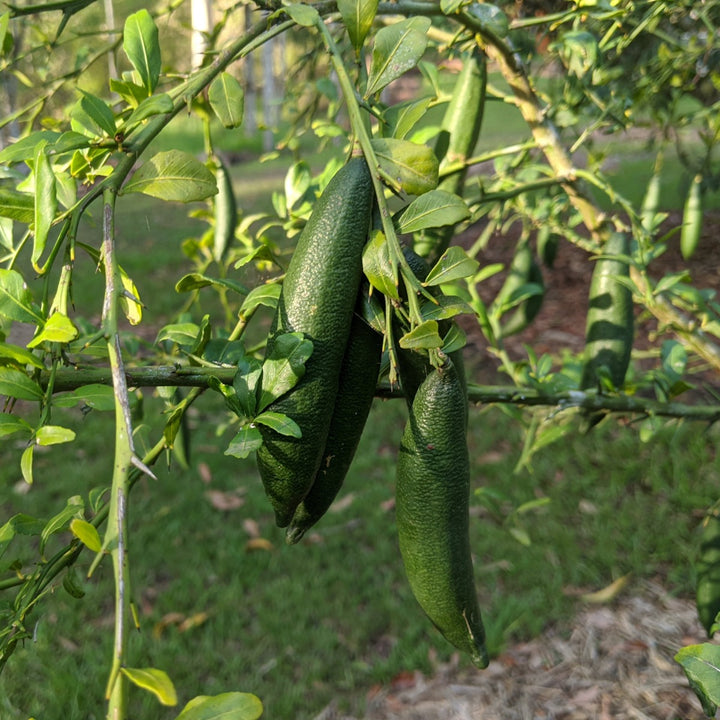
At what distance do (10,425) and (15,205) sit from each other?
211 mm

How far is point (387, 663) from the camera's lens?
2.17m

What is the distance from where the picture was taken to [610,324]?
1.29 m

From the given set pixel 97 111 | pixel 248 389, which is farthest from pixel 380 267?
pixel 97 111

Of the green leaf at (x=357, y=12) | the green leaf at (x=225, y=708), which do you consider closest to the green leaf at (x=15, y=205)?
the green leaf at (x=357, y=12)

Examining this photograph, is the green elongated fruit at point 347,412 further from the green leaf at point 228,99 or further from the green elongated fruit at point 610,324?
the green elongated fruit at point 610,324

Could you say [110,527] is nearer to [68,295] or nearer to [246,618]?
[68,295]

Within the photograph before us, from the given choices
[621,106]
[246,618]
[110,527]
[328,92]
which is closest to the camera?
[110,527]

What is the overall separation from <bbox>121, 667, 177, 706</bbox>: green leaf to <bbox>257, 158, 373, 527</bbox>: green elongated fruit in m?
0.28

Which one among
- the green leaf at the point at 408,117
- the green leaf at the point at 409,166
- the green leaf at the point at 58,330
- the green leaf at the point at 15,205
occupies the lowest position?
the green leaf at the point at 58,330

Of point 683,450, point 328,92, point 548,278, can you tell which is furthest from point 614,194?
point 548,278

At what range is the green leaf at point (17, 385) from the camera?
658mm

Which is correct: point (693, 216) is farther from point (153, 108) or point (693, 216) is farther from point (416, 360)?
point (153, 108)

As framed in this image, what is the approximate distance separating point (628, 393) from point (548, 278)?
155 inches

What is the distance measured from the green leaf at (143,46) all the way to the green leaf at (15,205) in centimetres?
16
